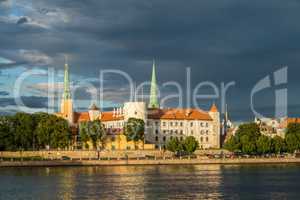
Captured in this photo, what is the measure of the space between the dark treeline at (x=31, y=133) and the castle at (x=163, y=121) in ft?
52.9

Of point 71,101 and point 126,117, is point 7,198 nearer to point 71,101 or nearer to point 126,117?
point 126,117

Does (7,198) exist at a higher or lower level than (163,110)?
lower

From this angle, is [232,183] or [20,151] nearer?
[232,183]

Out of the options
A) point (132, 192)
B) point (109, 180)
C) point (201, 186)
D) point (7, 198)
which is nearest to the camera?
point (7, 198)

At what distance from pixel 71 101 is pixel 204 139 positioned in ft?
96.9

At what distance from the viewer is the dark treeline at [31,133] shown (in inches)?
4031

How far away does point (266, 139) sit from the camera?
105 m

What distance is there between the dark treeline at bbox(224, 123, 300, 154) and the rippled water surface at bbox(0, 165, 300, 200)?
2599 cm

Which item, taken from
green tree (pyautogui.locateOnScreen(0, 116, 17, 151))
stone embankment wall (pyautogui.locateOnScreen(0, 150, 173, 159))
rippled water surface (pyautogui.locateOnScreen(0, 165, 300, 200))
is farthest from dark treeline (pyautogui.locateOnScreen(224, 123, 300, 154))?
green tree (pyautogui.locateOnScreen(0, 116, 17, 151))

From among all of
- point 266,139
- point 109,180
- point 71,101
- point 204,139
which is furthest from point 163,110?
point 109,180

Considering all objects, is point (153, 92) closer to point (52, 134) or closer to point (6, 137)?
point (52, 134)

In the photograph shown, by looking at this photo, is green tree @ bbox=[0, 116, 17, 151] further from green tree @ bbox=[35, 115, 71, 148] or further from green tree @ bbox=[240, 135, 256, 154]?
green tree @ bbox=[240, 135, 256, 154]

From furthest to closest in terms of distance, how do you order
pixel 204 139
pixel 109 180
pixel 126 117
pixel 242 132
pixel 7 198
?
1. pixel 204 139
2. pixel 126 117
3. pixel 242 132
4. pixel 109 180
5. pixel 7 198

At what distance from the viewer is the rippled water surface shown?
5156cm
